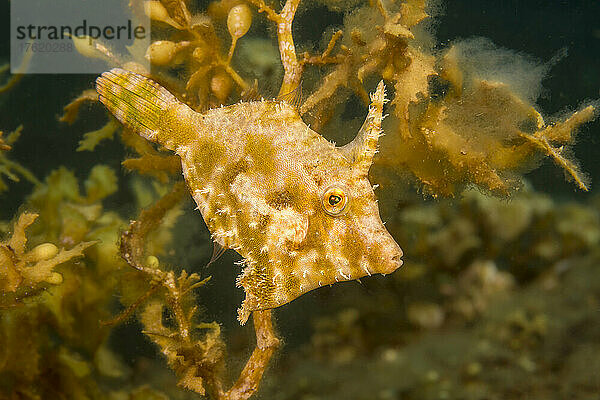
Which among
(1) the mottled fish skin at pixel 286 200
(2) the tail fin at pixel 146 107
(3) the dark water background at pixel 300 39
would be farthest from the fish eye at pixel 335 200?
(3) the dark water background at pixel 300 39

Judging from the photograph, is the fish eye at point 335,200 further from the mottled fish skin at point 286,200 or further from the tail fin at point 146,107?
the tail fin at point 146,107

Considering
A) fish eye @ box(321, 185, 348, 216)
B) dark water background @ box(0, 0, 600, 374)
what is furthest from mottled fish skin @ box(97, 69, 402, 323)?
dark water background @ box(0, 0, 600, 374)

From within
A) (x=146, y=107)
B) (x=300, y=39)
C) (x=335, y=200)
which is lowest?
(x=335, y=200)

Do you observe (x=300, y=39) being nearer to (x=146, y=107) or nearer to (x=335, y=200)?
(x=146, y=107)

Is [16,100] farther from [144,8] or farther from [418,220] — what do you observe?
[418,220]

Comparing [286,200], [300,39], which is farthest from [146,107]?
[300,39]

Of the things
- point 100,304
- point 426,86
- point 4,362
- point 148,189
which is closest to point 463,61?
point 426,86

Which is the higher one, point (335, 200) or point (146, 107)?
point (146, 107)
